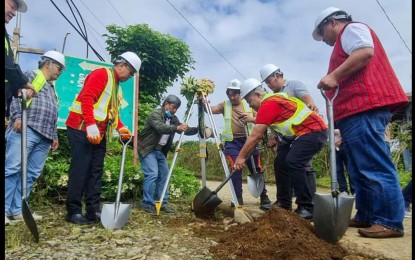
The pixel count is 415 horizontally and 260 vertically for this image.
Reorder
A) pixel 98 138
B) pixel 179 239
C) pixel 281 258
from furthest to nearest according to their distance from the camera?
1. pixel 98 138
2. pixel 179 239
3. pixel 281 258

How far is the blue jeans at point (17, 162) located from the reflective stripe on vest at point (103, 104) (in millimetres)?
557

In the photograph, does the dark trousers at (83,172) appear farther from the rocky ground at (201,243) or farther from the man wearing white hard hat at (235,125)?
the man wearing white hard hat at (235,125)

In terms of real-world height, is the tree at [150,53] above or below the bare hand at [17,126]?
above

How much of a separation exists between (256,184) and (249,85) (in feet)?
4.26

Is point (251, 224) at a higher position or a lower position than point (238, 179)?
lower

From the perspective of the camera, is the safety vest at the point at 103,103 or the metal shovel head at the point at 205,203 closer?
the safety vest at the point at 103,103

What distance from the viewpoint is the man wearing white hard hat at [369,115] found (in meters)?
2.66

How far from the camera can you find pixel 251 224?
3.09 m

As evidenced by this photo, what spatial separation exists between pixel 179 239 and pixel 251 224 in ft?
2.16

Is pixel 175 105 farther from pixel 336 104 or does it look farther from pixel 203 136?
pixel 336 104

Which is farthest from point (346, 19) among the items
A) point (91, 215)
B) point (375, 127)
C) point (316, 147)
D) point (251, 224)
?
point (91, 215)

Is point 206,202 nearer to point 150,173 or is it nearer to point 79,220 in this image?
point 150,173

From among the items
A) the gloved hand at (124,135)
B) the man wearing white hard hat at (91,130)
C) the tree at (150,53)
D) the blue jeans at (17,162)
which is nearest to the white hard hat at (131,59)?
the man wearing white hard hat at (91,130)

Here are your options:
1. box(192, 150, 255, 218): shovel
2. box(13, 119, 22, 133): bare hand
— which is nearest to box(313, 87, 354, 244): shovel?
box(192, 150, 255, 218): shovel
